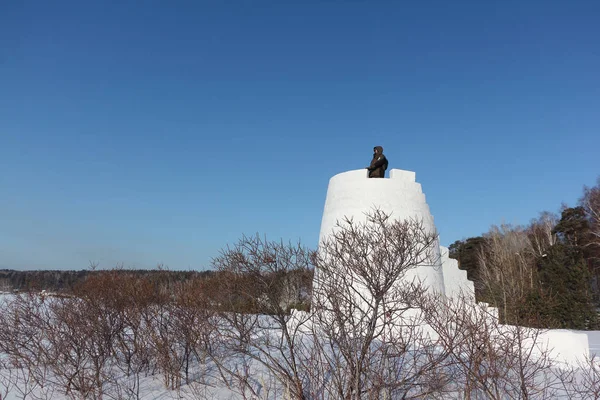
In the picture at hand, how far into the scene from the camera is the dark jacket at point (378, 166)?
1132 cm

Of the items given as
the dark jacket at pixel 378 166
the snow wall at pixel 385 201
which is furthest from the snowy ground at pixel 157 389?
the dark jacket at pixel 378 166

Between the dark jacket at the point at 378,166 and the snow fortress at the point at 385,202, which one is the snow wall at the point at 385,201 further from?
→ the dark jacket at the point at 378,166

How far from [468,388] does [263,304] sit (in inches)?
126

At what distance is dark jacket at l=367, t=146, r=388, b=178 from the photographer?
11320 mm

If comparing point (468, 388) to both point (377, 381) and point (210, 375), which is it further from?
point (210, 375)

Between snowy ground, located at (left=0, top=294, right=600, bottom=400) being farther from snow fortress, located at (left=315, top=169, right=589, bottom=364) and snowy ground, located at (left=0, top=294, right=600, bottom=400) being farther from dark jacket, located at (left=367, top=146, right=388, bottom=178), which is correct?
dark jacket, located at (left=367, top=146, right=388, bottom=178)

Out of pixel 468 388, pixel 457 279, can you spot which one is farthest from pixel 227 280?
pixel 457 279

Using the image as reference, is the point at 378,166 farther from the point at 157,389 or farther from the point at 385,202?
the point at 157,389

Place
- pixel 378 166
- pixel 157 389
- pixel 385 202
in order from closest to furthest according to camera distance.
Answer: pixel 157 389 < pixel 385 202 < pixel 378 166

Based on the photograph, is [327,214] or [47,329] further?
[327,214]

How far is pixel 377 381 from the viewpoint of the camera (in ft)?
19.0

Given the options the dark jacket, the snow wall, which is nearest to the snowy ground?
the snow wall

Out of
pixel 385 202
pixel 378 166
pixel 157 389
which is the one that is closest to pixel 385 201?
pixel 385 202

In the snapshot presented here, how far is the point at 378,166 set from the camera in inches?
446
